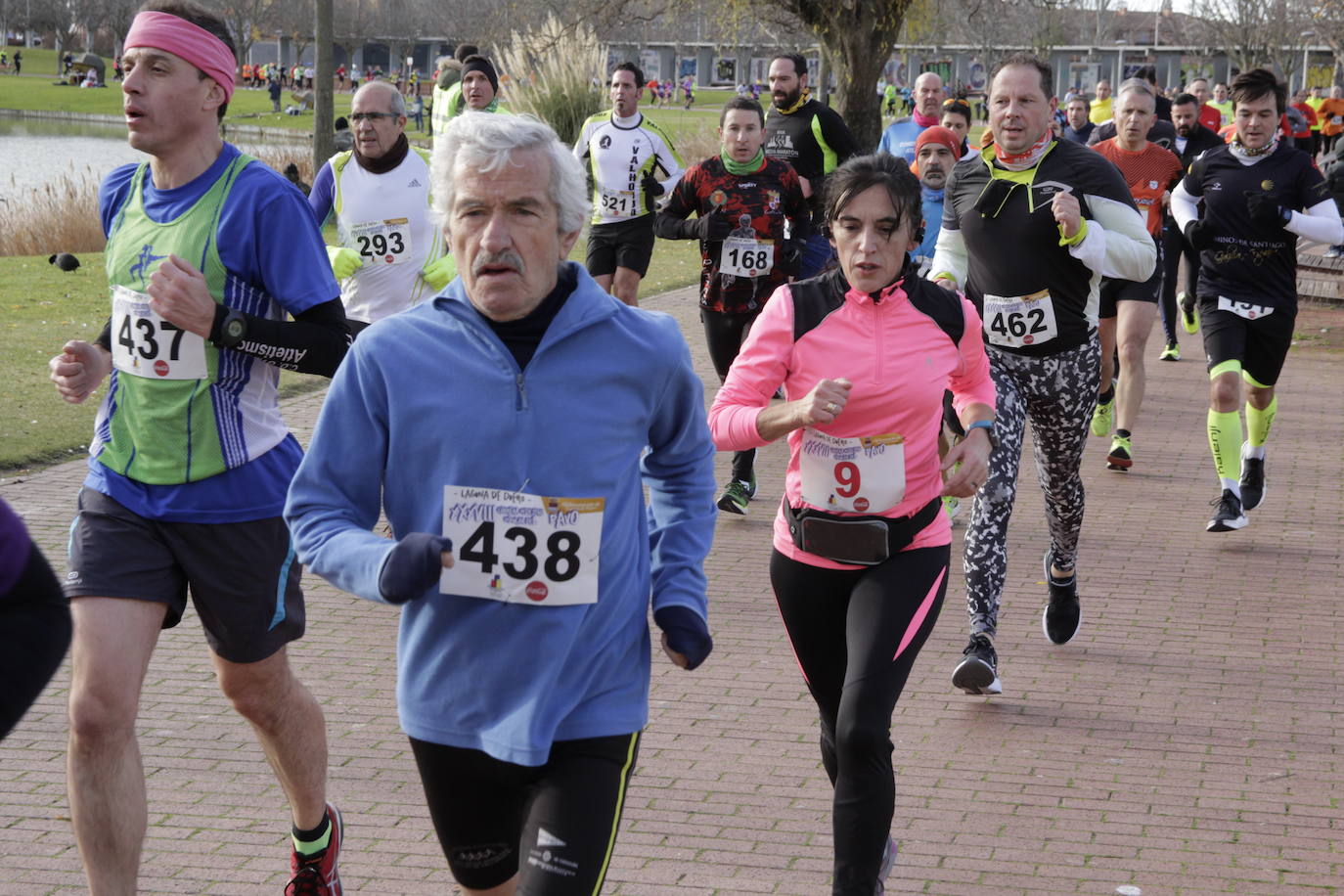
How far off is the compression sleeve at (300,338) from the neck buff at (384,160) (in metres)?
4.11

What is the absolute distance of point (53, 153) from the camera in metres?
38.6

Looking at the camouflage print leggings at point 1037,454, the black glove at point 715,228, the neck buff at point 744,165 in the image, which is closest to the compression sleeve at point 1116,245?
the camouflage print leggings at point 1037,454

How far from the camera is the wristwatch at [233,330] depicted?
381cm

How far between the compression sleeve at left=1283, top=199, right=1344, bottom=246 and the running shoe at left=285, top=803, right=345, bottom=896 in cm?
603

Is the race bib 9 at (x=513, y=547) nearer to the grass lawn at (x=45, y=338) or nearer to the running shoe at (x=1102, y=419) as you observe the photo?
the grass lawn at (x=45, y=338)

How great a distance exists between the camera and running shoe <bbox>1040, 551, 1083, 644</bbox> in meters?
6.64

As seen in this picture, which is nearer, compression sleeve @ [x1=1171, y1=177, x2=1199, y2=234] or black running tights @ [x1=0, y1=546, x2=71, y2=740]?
black running tights @ [x1=0, y1=546, x2=71, y2=740]

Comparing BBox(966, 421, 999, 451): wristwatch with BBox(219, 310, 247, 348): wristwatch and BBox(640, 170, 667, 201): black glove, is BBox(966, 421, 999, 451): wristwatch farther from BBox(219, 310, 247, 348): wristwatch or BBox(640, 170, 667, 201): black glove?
BBox(640, 170, 667, 201): black glove

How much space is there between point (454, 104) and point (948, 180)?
6.05 meters

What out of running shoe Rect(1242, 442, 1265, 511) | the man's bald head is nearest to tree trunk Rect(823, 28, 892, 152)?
the man's bald head

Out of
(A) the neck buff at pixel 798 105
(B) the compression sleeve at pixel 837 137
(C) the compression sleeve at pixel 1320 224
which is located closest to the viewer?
(C) the compression sleeve at pixel 1320 224

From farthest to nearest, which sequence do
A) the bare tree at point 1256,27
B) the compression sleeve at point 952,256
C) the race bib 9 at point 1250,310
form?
the bare tree at point 1256,27
the race bib 9 at point 1250,310
the compression sleeve at point 952,256

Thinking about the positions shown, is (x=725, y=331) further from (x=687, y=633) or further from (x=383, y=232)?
(x=687, y=633)

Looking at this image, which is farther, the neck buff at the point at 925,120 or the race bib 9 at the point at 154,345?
the neck buff at the point at 925,120
